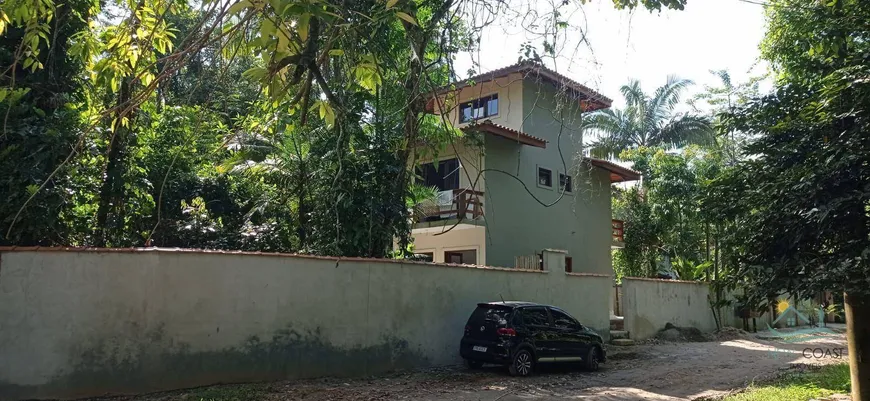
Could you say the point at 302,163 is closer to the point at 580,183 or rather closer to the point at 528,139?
the point at 528,139

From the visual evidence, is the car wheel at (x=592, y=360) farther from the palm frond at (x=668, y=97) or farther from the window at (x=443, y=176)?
the palm frond at (x=668, y=97)

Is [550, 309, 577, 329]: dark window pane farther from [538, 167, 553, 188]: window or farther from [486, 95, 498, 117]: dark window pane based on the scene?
[486, 95, 498, 117]: dark window pane

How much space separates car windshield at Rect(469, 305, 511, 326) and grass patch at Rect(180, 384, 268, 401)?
15.1 feet

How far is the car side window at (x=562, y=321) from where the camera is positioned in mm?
13070

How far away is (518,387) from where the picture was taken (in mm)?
10727

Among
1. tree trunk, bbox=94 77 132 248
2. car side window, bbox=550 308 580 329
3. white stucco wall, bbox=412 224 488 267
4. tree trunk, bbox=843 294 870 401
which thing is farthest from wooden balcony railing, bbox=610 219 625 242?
tree trunk, bbox=94 77 132 248

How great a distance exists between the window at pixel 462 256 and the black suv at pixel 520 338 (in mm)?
8709

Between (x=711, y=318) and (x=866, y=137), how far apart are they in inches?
704

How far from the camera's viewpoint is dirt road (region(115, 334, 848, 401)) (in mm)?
9328

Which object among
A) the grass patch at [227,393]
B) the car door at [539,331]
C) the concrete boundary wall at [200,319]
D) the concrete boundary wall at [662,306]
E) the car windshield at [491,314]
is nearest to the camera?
the concrete boundary wall at [200,319]

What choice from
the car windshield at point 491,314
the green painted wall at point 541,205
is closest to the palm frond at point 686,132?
the green painted wall at point 541,205

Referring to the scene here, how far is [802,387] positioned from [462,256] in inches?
517

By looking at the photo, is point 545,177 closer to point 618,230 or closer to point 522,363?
point 618,230

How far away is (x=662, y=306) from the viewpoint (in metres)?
20.4
